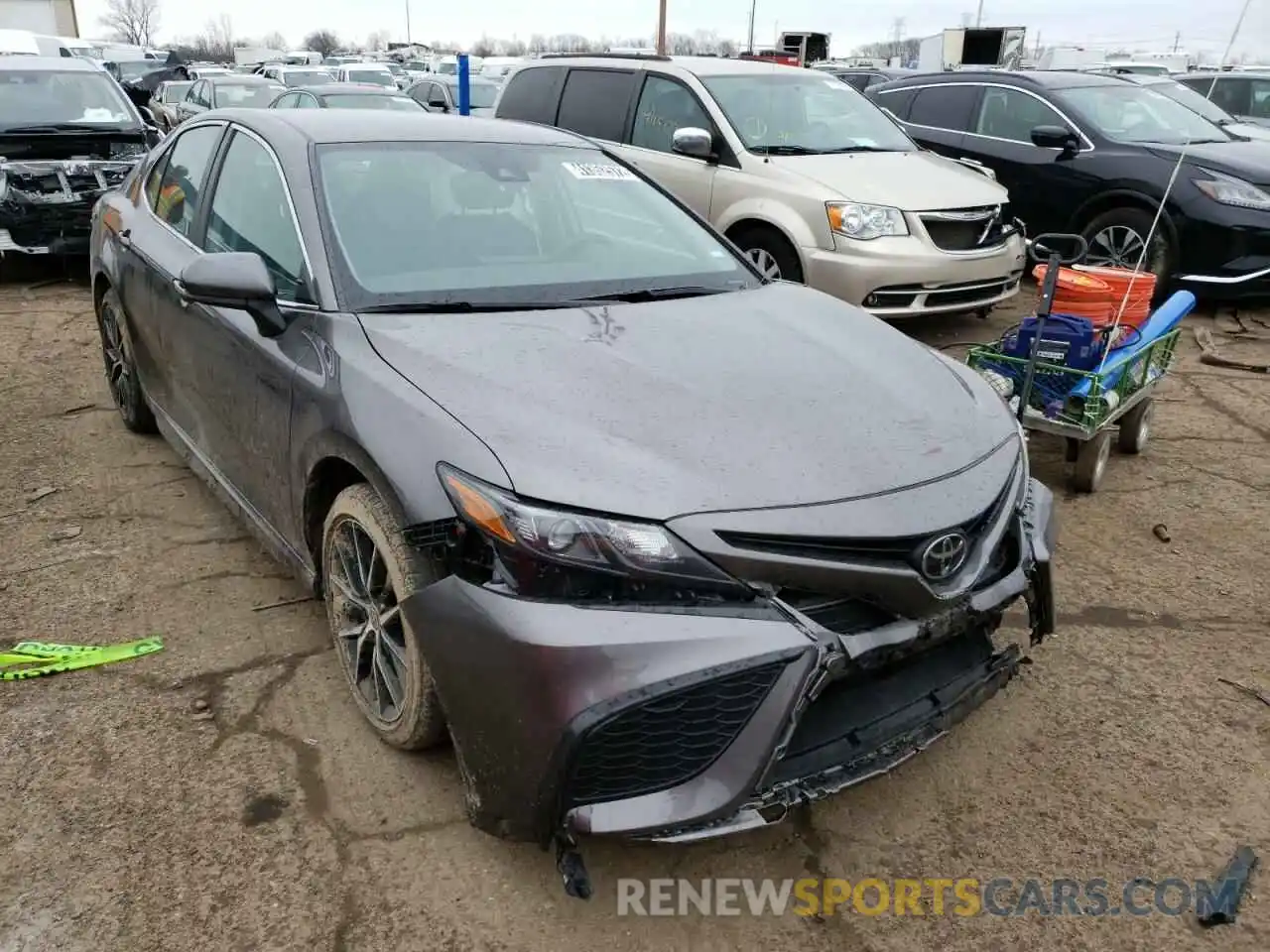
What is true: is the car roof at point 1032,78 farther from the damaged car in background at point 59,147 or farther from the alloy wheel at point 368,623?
the alloy wheel at point 368,623

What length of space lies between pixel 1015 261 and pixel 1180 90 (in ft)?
17.2

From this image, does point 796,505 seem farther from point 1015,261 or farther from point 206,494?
point 1015,261

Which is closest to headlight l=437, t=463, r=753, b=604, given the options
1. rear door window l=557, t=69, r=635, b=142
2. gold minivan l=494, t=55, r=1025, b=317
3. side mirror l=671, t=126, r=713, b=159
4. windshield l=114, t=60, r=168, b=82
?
gold minivan l=494, t=55, r=1025, b=317

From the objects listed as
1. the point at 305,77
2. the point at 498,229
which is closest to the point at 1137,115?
the point at 498,229

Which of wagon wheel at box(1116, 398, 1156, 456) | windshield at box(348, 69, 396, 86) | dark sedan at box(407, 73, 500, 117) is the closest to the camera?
wagon wheel at box(1116, 398, 1156, 456)

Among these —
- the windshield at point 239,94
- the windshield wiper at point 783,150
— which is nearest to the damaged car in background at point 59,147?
the windshield at point 239,94

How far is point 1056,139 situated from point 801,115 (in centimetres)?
216

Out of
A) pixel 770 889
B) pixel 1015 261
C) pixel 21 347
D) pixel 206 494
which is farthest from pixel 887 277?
pixel 21 347

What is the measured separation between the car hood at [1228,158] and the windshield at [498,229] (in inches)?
229

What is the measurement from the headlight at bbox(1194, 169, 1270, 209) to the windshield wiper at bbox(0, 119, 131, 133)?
8.92 meters

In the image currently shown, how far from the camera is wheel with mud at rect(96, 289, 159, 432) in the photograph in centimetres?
442

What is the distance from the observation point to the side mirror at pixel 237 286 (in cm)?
271

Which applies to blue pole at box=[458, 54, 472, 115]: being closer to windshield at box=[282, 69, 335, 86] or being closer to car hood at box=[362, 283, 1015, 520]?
windshield at box=[282, 69, 335, 86]

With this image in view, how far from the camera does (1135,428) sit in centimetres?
489
